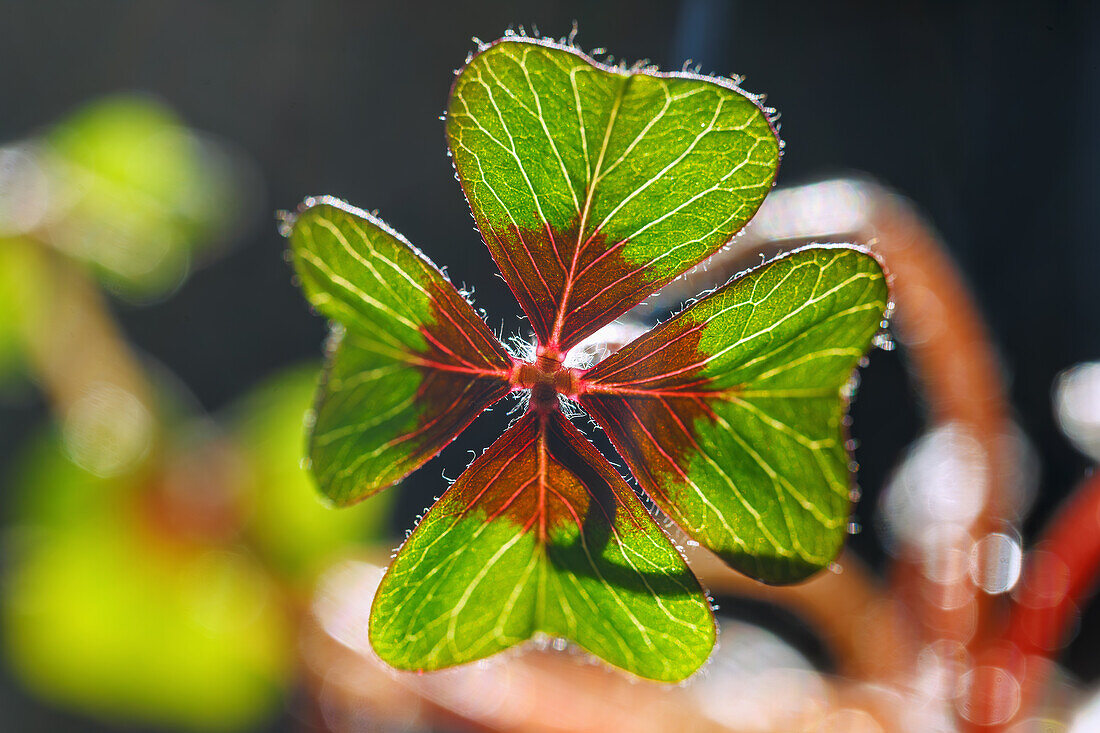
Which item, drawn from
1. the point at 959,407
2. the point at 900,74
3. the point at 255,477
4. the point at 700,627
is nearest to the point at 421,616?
the point at 700,627

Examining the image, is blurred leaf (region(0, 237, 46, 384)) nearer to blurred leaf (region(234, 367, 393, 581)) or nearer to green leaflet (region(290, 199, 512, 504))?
blurred leaf (region(234, 367, 393, 581))

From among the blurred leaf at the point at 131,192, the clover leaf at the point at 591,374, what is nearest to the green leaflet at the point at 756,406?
the clover leaf at the point at 591,374

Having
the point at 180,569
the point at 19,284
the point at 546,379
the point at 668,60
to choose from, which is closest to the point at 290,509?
the point at 180,569

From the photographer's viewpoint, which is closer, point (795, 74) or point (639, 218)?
point (639, 218)

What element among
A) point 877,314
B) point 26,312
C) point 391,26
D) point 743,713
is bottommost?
point 743,713

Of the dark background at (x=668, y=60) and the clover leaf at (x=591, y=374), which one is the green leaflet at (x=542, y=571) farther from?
the dark background at (x=668, y=60)

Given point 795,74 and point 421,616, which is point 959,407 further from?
point 421,616
